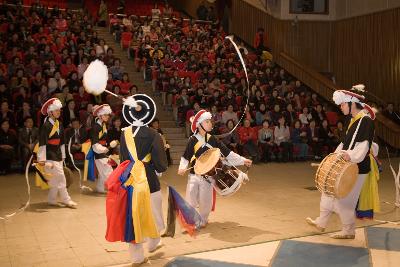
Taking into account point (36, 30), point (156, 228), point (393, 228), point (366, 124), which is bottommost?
point (393, 228)

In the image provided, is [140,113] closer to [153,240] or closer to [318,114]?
[153,240]

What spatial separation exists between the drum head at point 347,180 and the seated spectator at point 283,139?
25.4 feet

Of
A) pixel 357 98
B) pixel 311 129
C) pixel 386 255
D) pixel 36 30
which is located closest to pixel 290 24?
pixel 311 129

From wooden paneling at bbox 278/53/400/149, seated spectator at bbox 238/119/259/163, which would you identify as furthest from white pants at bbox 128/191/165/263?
wooden paneling at bbox 278/53/400/149

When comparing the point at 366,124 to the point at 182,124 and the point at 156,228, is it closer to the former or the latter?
the point at 156,228

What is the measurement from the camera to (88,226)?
6418mm

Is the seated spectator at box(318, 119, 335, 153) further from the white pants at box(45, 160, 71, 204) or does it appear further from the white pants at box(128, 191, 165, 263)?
the white pants at box(128, 191, 165, 263)

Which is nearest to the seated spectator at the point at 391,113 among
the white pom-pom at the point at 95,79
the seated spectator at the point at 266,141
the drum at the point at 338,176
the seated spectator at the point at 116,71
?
the seated spectator at the point at 266,141

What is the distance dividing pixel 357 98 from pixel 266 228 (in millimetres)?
2069

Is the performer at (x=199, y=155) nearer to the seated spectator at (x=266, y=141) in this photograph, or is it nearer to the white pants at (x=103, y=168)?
the white pants at (x=103, y=168)

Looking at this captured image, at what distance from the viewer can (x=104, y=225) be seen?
6.46 m

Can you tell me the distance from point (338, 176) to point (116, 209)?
8.31ft

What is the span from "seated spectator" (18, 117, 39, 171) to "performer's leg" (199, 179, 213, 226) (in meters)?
5.76

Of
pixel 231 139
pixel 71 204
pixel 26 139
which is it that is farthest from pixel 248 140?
pixel 71 204
